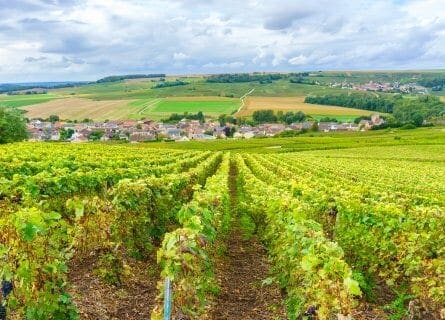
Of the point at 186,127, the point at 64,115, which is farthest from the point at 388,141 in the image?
the point at 64,115

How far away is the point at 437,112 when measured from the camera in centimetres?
15450

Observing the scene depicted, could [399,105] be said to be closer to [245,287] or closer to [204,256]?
[245,287]

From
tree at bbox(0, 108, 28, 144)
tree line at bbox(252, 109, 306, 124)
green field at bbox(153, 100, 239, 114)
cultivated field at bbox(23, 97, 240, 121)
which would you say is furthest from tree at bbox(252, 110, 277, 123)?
tree at bbox(0, 108, 28, 144)

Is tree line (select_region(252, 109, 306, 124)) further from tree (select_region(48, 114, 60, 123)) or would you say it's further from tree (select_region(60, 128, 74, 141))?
tree (select_region(48, 114, 60, 123))

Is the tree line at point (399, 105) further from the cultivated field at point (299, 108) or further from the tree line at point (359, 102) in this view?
the cultivated field at point (299, 108)

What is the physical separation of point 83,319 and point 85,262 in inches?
117

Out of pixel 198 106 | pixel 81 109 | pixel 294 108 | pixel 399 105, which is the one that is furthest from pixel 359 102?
pixel 81 109

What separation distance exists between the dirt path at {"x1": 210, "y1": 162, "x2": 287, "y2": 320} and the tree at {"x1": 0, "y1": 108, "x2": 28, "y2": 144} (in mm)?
66299

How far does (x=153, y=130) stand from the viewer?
128250 millimetres

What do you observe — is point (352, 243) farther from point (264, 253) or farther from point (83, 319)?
point (83, 319)

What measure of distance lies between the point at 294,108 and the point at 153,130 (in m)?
64.8

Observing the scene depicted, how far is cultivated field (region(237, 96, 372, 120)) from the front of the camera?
16400 centimetres

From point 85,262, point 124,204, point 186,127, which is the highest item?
point 124,204

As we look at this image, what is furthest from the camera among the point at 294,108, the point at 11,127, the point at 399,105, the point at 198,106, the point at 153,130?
the point at 198,106
